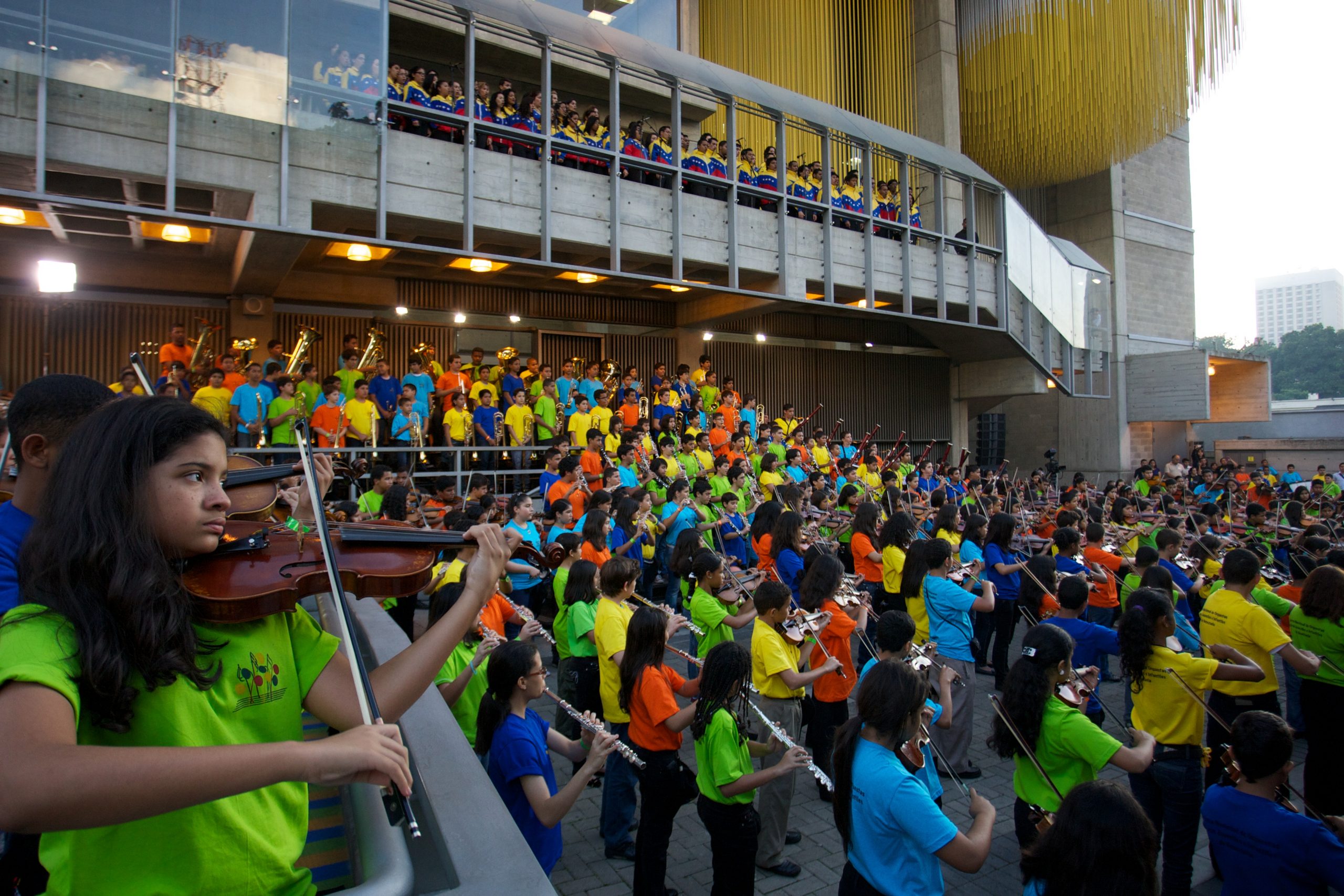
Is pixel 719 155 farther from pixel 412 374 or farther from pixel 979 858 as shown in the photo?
pixel 979 858

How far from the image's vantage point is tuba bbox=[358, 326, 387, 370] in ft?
45.1

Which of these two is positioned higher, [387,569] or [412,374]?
[412,374]

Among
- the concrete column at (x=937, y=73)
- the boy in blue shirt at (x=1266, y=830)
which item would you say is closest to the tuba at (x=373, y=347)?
the boy in blue shirt at (x=1266, y=830)

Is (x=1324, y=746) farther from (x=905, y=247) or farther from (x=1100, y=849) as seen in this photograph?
(x=905, y=247)

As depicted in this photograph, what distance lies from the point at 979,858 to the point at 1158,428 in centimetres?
3025

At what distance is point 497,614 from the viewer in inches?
213

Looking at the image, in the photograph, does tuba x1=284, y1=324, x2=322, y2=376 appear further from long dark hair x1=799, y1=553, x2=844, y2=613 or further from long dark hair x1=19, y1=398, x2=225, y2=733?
long dark hair x1=19, y1=398, x2=225, y2=733

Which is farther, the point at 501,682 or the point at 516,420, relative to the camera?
the point at 516,420

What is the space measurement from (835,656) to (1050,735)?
195cm

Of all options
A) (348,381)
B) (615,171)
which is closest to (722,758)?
(348,381)

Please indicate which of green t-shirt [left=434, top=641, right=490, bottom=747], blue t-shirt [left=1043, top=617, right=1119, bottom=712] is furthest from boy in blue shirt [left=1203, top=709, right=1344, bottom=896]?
green t-shirt [left=434, top=641, right=490, bottom=747]

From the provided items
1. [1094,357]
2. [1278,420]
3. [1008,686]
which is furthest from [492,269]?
[1278,420]

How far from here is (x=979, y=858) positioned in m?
2.84

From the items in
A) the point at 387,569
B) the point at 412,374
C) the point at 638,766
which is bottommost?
the point at 638,766
